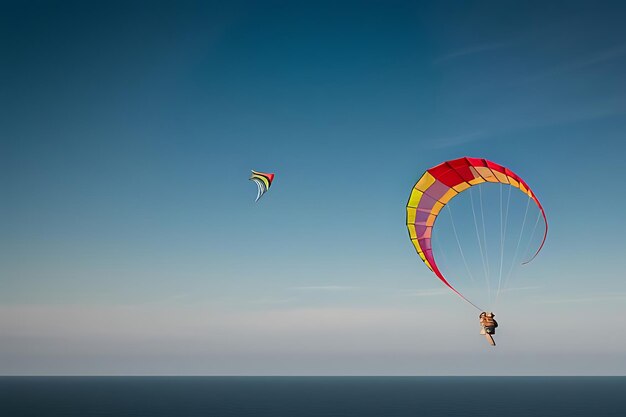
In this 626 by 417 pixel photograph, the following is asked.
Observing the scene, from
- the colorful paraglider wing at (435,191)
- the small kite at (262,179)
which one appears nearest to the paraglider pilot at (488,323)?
the colorful paraglider wing at (435,191)

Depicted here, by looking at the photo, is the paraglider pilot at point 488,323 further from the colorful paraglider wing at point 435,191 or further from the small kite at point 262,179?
the small kite at point 262,179

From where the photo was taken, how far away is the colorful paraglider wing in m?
21.2

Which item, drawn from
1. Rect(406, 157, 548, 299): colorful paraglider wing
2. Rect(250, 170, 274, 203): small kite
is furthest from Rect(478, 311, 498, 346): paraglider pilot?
Rect(250, 170, 274, 203): small kite

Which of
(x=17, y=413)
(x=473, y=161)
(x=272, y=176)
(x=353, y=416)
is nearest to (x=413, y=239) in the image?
(x=473, y=161)

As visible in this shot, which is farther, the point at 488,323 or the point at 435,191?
the point at 435,191

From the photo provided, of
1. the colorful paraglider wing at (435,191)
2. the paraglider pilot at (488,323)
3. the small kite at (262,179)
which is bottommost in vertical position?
the paraglider pilot at (488,323)

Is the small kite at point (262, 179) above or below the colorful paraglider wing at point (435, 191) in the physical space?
above

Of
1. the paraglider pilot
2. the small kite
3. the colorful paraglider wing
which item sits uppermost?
the small kite

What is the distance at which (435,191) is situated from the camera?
23.4m

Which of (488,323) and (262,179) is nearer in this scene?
(488,323)

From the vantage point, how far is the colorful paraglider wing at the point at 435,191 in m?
21.2

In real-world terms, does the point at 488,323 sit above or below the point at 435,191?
below

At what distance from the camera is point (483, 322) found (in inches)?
763

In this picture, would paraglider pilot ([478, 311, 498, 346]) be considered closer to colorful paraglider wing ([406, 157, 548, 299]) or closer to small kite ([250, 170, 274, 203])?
colorful paraglider wing ([406, 157, 548, 299])
